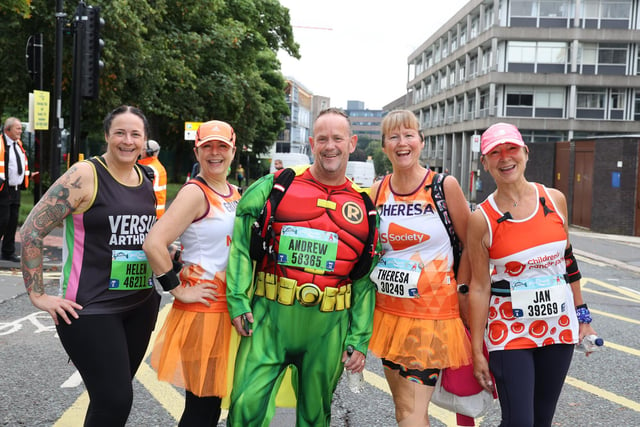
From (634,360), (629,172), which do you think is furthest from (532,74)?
(634,360)

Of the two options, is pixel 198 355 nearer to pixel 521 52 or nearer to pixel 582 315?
pixel 582 315

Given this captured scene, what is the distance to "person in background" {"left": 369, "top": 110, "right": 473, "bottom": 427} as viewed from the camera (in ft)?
10.7

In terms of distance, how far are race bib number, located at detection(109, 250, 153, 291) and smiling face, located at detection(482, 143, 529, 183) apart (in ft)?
6.03

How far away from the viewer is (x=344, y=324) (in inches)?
129

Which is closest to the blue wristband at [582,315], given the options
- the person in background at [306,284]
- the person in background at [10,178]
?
the person in background at [306,284]

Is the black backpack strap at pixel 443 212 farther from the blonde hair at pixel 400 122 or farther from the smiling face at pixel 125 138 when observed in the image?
the smiling face at pixel 125 138

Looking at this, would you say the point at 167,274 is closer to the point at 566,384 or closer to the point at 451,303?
the point at 451,303

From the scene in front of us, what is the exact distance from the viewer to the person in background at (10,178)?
9312mm

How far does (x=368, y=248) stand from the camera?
3240 millimetres

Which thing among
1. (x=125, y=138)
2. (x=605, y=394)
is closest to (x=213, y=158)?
(x=125, y=138)

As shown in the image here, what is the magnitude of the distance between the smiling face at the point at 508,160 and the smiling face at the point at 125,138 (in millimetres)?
1804

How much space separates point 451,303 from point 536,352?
1.56ft

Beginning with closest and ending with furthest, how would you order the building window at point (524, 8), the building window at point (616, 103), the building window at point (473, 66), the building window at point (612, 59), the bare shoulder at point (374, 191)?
the bare shoulder at point (374, 191) < the building window at point (612, 59) < the building window at point (616, 103) < the building window at point (524, 8) < the building window at point (473, 66)

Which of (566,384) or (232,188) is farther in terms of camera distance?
(566,384)
